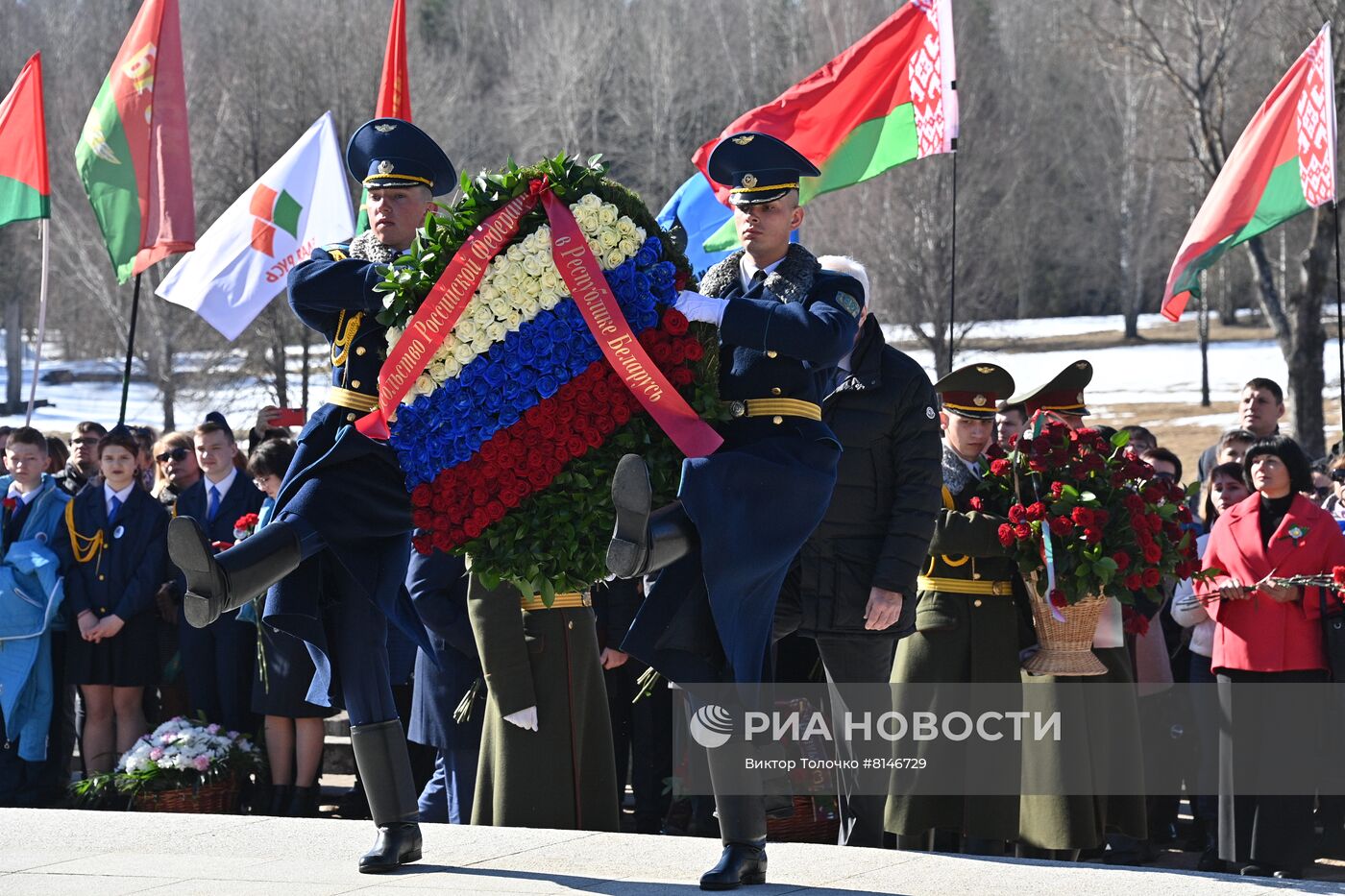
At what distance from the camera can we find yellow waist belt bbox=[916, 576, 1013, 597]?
646cm

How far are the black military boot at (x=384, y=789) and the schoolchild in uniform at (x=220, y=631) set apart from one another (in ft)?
13.4

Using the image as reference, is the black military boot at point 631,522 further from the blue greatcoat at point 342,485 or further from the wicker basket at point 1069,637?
the wicker basket at point 1069,637

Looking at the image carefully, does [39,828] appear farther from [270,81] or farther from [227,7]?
[227,7]

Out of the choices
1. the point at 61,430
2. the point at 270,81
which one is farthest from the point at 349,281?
the point at 61,430

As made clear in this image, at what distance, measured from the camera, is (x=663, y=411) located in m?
4.44


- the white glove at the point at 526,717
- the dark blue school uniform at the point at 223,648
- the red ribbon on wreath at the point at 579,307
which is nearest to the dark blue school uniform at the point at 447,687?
the white glove at the point at 526,717

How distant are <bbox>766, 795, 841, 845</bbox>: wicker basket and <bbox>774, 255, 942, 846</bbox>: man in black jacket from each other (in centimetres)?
112

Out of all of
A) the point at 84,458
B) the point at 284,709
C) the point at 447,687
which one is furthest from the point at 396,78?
the point at 447,687

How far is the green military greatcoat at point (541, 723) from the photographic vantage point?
623cm

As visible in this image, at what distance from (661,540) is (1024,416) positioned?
178 inches

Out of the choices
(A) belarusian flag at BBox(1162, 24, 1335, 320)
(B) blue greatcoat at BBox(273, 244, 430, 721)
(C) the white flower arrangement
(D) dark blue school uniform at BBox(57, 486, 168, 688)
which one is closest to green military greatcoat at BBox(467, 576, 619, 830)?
(B) blue greatcoat at BBox(273, 244, 430, 721)

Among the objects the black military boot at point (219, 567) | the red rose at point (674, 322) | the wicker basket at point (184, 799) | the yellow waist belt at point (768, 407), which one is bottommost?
the wicker basket at point (184, 799)

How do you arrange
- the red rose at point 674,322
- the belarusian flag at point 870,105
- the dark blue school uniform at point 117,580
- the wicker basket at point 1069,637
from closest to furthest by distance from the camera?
the red rose at point 674,322
the wicker basket at point 1069,637
the dark blue school uniform at point 117,580
the belarusian flag at point 870,105

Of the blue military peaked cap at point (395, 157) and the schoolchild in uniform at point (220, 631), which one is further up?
the blue military peaked cap at point (395, 157)
